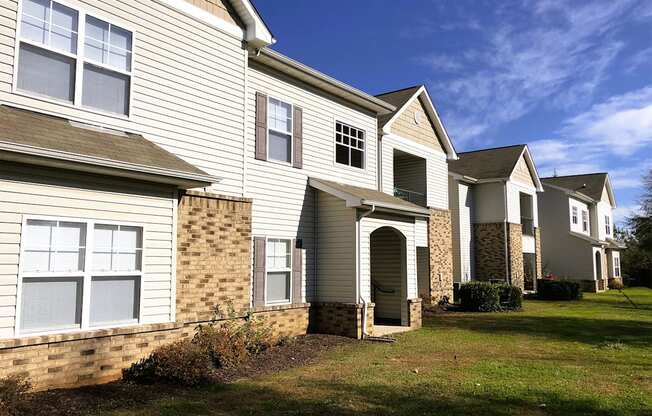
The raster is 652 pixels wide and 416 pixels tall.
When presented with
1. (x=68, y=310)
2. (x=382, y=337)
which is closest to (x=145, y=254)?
(x=68, y=310)

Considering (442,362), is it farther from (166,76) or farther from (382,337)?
(166,76)

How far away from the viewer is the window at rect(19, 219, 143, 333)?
24.1 feet

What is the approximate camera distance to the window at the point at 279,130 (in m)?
12.8

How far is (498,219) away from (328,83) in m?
16.6

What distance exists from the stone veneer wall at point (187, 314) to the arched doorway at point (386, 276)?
14.6ft

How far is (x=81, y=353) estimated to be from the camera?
7672 millimetres

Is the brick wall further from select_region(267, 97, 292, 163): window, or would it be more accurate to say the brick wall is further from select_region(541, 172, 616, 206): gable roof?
select_region(541, 172, 616, 206): gable roof

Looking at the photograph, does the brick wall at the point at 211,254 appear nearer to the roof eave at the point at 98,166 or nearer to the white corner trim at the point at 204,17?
the roof eave at the point at 98,166

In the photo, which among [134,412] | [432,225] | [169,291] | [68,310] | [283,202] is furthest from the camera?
[432,225]

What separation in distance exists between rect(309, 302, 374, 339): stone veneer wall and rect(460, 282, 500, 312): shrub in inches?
358

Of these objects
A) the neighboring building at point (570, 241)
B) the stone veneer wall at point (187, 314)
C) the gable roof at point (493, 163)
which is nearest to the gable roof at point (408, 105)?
the gable roof at point (493, 163)

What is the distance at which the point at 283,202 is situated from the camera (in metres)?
12.9

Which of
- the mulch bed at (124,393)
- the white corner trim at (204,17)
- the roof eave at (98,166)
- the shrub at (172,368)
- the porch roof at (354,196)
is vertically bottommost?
the mulch bed at (124,393)

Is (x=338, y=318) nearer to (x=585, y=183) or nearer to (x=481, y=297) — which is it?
(x=481, y=297)
